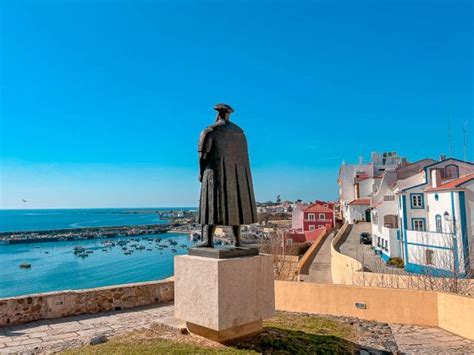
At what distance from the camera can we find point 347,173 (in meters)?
60.8

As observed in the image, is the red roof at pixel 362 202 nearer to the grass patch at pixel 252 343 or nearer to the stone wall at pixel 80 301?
the stone wall at pixel 80 301

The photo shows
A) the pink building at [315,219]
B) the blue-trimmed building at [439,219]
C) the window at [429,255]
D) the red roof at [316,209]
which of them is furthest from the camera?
the red roof at [316,209]

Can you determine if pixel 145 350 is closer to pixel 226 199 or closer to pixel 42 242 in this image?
pixel 226 199

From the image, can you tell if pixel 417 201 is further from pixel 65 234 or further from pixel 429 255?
pixel 65 234

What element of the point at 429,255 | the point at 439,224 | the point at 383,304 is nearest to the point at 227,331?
the point at 383,304

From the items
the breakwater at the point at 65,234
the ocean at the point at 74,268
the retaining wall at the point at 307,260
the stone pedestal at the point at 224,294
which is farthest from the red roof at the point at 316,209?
the breakwater at the point at 65,234

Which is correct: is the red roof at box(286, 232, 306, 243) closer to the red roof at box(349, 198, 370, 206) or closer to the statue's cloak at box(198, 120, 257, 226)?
the red roof at box(349, 198, 370, 206)

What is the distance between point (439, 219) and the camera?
23.8 meters

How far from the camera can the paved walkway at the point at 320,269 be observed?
2543 centimetres

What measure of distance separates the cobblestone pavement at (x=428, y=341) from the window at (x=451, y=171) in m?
22.7

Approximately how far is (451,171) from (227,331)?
26.9 m

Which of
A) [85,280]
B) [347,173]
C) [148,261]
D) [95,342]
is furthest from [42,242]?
[95,342]

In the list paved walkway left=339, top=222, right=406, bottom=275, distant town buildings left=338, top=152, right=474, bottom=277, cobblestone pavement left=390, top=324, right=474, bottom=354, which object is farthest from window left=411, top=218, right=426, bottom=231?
cobblestone pavement left=390, top=324, right=474, bottom=354

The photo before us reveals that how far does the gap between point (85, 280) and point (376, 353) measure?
44417 millimetres
